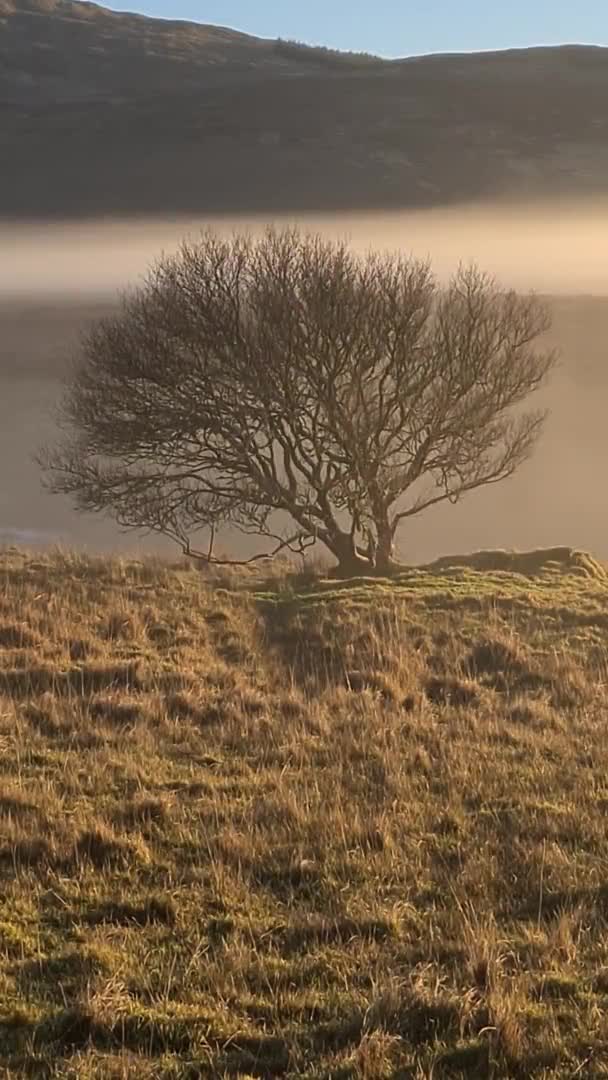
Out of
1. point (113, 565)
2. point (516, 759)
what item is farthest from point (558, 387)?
point (516, 759)

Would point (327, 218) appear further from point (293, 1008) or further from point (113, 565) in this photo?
point (293, 1008)

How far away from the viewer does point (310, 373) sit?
66.1 feet

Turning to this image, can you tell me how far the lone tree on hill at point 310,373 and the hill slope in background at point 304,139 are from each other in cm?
5566

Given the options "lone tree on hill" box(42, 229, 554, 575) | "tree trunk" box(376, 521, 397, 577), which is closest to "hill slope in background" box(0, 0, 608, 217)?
"lone tree on hill" box(42, 229, 554, 575)

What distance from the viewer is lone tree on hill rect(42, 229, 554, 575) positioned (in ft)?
65.5

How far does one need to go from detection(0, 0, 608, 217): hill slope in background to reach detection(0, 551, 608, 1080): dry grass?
225ft

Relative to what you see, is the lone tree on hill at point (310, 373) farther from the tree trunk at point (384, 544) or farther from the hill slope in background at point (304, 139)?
the hill slope in background at point (304, 139)

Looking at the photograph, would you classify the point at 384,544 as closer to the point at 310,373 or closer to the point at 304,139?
the point at 310,373

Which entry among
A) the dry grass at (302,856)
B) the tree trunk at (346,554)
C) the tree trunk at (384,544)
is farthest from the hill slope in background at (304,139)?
the dry grass at (302,856)

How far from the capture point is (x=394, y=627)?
11.4 metres

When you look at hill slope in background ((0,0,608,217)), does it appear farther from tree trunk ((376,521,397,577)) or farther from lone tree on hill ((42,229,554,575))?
tree trunk ((376,521,397,577))

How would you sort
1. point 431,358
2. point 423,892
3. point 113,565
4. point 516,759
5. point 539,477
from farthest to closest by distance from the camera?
point 539,477, point 431,358, point 113,565, point 516,759, point 423,892

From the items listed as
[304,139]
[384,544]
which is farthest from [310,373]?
[304,139]

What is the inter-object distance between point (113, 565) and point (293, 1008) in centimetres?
1207
